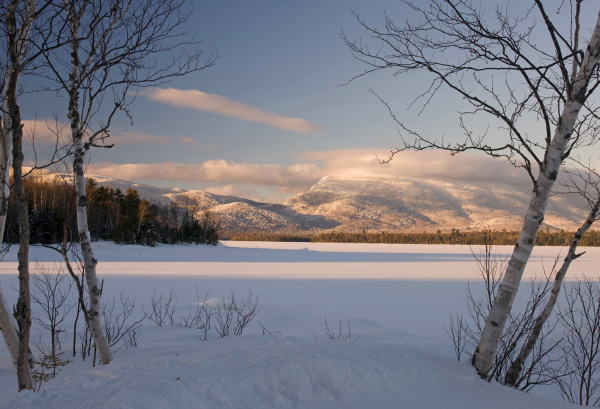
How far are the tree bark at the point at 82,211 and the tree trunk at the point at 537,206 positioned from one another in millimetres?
3307

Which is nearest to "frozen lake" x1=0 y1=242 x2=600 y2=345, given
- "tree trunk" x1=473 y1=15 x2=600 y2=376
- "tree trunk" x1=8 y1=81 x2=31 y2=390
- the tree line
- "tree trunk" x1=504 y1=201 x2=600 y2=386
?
"tree trunk" x1=504 y1=201 x2=600 y2=386

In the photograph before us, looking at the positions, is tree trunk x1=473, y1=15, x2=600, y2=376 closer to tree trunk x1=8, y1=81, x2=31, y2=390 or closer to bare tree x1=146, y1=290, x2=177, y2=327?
tree trunk x1=8, y1=81, x2=31, y2=390

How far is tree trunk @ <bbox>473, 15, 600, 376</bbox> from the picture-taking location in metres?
3.43

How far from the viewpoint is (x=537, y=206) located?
3.53 m

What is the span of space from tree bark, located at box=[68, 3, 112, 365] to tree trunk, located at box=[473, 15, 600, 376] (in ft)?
10.8

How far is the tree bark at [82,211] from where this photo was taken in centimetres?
411

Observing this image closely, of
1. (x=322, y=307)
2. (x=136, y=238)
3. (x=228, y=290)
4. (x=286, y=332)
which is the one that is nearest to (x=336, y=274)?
(x=228, y=290)

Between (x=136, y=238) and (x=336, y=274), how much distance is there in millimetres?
26931

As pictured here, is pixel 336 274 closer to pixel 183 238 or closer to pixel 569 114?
pixel 569 114

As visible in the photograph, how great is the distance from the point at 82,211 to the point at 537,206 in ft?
13.0

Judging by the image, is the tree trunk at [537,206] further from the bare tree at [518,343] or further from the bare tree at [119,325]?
the bare tree at [119,325]

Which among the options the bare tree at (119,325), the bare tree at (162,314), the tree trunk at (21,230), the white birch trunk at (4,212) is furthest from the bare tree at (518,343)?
the bare tree at (162,314)

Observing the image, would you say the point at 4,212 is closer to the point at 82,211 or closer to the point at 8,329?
the point at 82,211

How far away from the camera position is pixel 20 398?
8.10 feet
